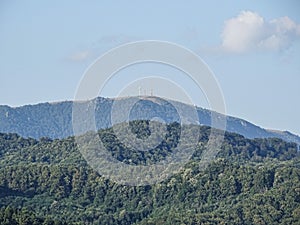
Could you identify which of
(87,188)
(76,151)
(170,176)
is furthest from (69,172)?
(76,151)

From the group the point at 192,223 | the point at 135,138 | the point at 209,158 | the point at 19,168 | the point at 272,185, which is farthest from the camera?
the point at 135,138

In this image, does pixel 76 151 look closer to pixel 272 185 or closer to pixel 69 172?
pixel 69 172

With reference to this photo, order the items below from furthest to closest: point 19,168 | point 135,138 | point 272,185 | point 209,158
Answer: point 135,138 → point 209,158 → point 19,168 → point 272,185

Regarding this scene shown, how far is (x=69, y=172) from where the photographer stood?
73562 mm

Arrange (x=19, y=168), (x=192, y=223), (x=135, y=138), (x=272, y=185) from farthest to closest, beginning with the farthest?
(x=135, y=138), (x=19, y=168), (x=272, y=185), (x=192, y=223)

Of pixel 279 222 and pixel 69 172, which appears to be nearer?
pixel 279 222

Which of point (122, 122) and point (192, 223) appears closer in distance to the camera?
point (192, 223)

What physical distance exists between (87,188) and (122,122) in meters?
27.0

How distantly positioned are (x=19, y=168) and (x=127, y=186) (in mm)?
9394

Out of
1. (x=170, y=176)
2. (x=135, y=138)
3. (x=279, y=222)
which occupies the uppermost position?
(x=135, y=138)

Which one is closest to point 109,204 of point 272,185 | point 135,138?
point 272,185

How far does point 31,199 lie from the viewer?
70000mm

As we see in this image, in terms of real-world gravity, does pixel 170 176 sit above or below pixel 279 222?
above

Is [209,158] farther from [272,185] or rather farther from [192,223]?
[192,223]
